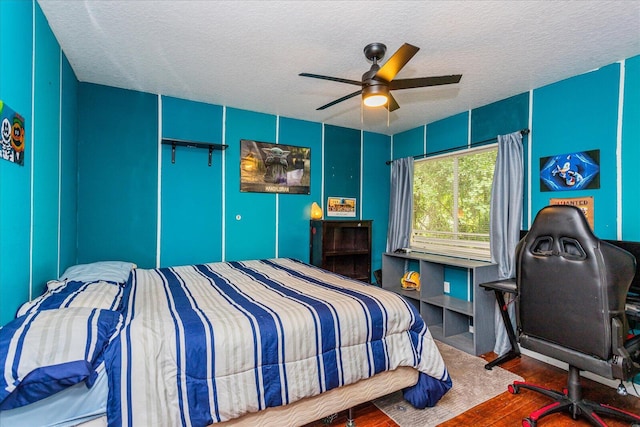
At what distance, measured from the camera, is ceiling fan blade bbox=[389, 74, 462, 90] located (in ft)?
6.76

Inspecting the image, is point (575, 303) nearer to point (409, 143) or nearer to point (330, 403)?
point (330, 403)

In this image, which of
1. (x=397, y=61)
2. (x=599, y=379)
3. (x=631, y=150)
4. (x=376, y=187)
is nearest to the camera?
(x=397, y=61)

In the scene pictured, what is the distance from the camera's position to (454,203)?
385 cm

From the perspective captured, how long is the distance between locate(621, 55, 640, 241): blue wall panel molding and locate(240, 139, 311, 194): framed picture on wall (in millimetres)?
2998

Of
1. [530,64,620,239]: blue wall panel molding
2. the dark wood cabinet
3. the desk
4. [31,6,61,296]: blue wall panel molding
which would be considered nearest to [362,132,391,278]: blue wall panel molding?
the dark wood cabinet

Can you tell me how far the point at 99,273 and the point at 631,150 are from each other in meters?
4.05

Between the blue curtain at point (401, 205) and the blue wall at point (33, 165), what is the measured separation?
11.9 ft

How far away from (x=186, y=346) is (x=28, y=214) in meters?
1.20

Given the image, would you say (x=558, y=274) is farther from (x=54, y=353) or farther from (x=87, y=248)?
(x=87, y=248)

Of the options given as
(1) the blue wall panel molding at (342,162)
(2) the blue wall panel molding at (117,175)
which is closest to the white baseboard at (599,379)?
(1) the blue wall panel molding at (342,162)

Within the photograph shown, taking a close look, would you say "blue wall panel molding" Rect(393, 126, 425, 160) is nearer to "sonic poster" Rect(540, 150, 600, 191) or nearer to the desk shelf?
the desk shelf

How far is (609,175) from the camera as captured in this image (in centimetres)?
248

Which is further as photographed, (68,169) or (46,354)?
(68,169)

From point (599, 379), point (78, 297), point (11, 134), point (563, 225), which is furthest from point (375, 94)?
point (599, 379)
